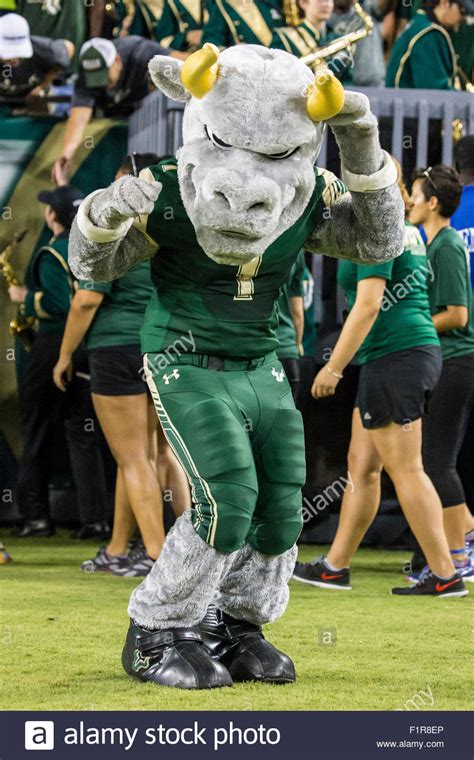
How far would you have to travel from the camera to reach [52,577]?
450 centimetres

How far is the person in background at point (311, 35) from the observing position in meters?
5.64

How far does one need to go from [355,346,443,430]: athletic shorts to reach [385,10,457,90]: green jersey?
7.09 feet

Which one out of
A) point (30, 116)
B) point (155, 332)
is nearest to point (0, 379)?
point (30, 116)

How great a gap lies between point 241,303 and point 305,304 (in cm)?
248

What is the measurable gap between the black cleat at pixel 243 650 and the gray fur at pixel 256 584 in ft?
0.13

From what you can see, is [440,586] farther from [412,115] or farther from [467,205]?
[412,115]

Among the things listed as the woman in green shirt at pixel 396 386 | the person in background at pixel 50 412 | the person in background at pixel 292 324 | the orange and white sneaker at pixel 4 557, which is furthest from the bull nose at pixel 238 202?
the person in background at pixel 50 412

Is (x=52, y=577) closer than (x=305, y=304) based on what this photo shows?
Yes

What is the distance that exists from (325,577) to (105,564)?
848 mm

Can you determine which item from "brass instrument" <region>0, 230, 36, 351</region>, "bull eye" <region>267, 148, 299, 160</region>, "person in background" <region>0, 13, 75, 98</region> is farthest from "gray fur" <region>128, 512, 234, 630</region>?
"person in background" <region>0, 13, 75, 98</region>

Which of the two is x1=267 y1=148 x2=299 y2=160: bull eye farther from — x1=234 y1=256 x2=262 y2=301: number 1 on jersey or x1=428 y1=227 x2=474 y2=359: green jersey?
x1=428 y1=227 x2=474 y2=359: green jersey

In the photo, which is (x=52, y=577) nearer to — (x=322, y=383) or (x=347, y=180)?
(x=322, y=383)

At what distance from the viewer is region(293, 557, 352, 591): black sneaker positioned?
4363 millimetres

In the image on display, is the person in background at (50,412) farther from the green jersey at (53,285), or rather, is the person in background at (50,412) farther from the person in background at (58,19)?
the person in background at (58,19)
